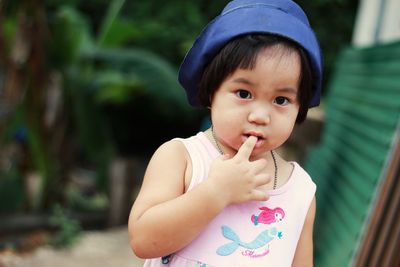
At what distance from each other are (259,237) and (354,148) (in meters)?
1.87

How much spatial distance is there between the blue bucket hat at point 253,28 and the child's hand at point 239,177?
0.24 meters

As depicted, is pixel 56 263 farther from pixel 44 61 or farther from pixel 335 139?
pixel 335 139

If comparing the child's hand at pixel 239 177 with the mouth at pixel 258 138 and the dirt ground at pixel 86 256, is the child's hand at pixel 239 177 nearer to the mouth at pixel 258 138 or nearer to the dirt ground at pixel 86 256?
the mouth at pixel 258 138

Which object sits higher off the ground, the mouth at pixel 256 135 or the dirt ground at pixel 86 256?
the mouth at pixel 256 135

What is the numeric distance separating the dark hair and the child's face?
1 cm

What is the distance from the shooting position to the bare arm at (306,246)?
1.72m

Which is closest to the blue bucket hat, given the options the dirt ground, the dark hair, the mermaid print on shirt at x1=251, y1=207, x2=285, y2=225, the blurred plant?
the dark hair

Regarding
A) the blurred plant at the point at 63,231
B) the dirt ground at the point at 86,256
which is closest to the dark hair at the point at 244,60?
the dirt ground at the point at 86,256

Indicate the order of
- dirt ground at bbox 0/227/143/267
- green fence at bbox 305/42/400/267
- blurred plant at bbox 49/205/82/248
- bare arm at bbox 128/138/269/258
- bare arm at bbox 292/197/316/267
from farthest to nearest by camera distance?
1. blurred plant at bbox 49/205/82/248
2. dirt ground at bbox 0/227/143/267
3. green fence at bbox 305/42/400/267
4. bare arm at bbox 292/197/316/267
5. bare arm at bbox 128/138/269/258

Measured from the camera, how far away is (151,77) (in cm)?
657

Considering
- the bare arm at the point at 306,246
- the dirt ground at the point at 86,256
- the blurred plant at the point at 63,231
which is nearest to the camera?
the bare arm at the point at 306,246

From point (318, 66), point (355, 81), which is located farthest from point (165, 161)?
point (355, 81)

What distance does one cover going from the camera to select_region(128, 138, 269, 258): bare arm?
1.45 meters

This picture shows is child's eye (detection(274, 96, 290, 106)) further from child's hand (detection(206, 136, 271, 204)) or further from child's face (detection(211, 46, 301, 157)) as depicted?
child's hand (detection(206, 136, 271, 204))
